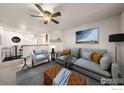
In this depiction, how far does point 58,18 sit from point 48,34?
0.95 feet

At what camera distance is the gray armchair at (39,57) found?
1.16 m

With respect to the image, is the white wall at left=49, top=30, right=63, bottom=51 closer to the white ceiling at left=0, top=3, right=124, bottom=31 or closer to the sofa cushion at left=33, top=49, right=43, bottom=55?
the white ceiling at left=0, top=3, right=124, bottom=31

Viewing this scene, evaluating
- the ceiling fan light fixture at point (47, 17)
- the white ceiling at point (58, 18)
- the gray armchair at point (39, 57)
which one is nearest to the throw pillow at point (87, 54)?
the white ceiling at point (58, 18)

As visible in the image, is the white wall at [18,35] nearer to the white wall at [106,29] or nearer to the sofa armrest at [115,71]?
the white wall at [106,29]

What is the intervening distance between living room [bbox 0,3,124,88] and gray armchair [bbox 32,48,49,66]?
0.05 feet

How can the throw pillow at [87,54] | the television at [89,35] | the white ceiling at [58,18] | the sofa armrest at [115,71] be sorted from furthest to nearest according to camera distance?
the throw pillow at [87,54] → the television at [89,35] → the sofa armrest at [115,71] → the white ceiling at [58,18]

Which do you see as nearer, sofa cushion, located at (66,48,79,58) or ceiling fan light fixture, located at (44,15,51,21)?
ceiling fan light fixture, located at (44,15,51,21)

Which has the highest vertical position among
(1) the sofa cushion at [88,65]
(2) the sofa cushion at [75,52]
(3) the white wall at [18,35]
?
(3) the white wall at [18,35]

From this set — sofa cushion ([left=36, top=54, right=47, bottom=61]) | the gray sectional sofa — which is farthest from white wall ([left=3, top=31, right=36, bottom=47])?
the gray sectional sofa

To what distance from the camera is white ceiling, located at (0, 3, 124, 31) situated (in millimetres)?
797

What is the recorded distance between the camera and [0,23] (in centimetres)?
80

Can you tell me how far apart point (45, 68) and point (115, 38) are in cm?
106

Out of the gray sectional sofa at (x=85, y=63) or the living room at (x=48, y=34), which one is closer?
the living room at (x=48, y=34)
